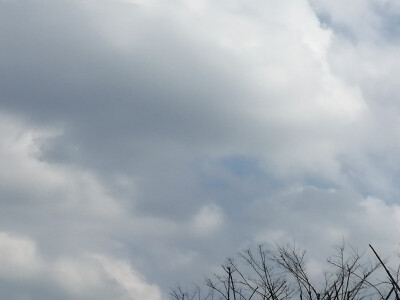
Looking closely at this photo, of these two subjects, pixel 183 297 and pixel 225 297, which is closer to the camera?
pixel 225 297

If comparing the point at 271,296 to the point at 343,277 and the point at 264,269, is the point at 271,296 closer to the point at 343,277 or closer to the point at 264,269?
the point at 264,269

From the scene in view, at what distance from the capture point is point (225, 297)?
40.9 meters

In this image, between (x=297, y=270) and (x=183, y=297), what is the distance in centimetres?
1271

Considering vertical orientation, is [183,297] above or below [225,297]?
above

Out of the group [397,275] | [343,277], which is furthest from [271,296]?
[397,275]

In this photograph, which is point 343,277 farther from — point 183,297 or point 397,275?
point 183,297

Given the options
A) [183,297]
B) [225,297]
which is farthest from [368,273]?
[183,297]

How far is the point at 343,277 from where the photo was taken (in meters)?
37.3

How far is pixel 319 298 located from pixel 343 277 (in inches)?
79.6

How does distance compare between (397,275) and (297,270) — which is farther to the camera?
(297,270)

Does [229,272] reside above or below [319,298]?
above

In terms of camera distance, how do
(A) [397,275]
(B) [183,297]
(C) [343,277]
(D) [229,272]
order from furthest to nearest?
(B) [183,297] → (D) [229,272] → (C) [343,277] → (A) [397,275]

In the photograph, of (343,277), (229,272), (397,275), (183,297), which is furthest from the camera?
(183,297)

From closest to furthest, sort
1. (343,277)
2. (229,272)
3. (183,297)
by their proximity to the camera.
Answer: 1. (343,277)
2. (229,272)
3. (183,297)
